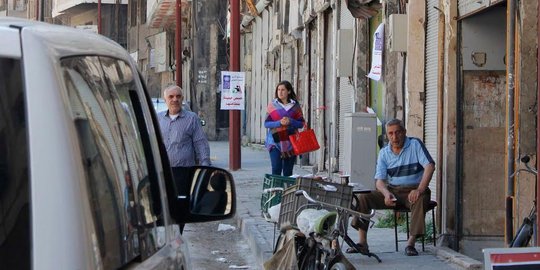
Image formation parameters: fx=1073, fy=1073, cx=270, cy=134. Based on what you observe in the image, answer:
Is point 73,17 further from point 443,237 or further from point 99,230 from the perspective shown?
point 99,230

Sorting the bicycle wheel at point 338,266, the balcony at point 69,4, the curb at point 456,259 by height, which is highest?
the balcony at point 69,4

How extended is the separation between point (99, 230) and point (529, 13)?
6297 mm

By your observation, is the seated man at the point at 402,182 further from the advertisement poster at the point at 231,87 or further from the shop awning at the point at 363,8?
the advertisement poster at the point at 231,87

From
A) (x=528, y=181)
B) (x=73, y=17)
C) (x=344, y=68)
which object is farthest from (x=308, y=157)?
(x=73, y=17)

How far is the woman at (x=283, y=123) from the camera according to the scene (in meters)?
12.8

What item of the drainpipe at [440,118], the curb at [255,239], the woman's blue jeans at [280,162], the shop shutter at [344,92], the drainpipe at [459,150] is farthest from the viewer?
the shop shutter at [344,92]

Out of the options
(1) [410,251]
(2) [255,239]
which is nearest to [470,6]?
(1) [410,251]

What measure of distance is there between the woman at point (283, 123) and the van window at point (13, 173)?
34.5 feet

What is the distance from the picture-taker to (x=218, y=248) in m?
11.7

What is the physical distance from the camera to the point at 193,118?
10.2 metres

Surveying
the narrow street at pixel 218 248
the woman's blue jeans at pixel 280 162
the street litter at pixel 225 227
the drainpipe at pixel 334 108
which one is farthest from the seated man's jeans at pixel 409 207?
the drainpipe at pixel 334 108

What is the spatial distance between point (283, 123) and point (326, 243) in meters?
5.30

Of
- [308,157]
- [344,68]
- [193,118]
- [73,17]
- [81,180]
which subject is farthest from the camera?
[73,17]

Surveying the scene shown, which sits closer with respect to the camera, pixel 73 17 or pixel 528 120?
pixel 528 120
